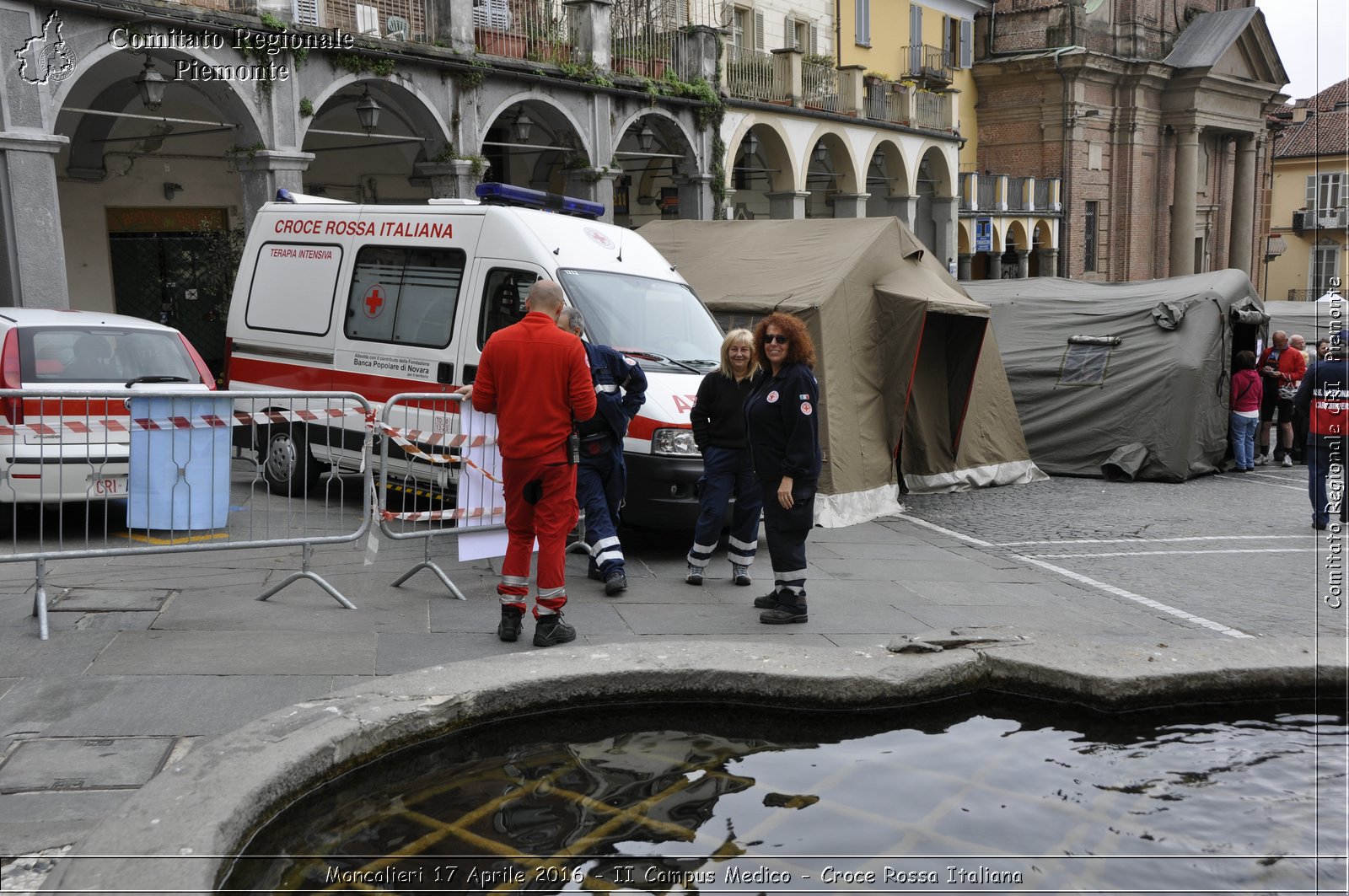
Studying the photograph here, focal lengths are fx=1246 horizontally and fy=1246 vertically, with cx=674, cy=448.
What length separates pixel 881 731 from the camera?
523 cm

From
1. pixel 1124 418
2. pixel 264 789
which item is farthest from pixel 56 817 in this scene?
pixel 1124 418

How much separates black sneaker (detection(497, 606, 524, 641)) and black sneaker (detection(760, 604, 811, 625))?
150cm

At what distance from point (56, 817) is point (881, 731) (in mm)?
3106

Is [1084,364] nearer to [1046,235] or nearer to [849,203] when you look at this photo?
[849,203]

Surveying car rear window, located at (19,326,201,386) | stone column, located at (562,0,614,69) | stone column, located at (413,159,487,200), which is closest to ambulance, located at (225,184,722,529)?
car rear window, located at (19,326,201,386)

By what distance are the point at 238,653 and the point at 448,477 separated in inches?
74.5

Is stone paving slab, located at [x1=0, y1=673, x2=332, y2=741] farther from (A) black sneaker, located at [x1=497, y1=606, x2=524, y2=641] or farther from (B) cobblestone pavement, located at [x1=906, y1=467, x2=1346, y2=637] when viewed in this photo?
(B) cobblestone pavement, located at [x1=906, y1=467, x2=1346, y2=637]

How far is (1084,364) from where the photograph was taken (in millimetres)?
15844

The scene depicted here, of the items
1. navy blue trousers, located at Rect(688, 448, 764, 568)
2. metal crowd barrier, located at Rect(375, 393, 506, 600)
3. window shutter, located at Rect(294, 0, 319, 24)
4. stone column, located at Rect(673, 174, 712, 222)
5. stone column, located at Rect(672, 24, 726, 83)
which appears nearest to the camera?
metal crowd barrier, located at Rect(375, 393, 506, 600)

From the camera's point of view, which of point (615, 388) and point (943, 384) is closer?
point (615, 388)

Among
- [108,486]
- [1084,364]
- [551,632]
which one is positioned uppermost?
[108,486]

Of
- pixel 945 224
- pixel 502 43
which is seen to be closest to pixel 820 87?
Result: pixel 945 224

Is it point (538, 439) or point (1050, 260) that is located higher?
point (1050, 260)

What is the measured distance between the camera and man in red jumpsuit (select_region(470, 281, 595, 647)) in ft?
20.6
